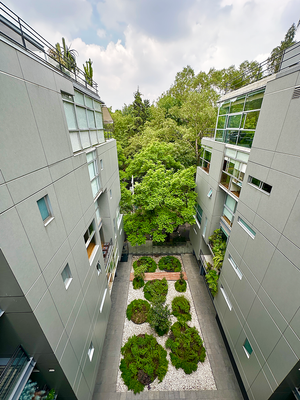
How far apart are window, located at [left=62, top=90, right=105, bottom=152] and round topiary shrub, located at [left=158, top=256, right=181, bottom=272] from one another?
39.0ft

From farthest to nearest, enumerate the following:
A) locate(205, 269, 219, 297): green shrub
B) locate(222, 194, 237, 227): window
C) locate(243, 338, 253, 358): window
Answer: locate(205, 269, 219, 297): green shrub
locate(222, 194, 237, 227): window
locate(243, 338, 253, 358): window

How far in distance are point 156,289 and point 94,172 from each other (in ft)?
33.5

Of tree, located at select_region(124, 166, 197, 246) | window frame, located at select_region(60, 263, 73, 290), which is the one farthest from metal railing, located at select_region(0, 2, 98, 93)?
tree, located at select_region(124, 166, 197, 246)

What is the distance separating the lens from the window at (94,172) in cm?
936

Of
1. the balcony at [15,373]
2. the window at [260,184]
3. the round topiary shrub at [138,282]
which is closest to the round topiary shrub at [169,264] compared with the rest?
the round topiary shrub at [138,282]

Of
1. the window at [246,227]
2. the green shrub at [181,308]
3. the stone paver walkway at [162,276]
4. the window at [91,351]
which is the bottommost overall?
the stone paver walkway at [162,276]

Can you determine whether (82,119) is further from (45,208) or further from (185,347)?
(185,347)

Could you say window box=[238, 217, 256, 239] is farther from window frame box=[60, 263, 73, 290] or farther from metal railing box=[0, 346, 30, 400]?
metal railing box=[0, 346, 30, 400]

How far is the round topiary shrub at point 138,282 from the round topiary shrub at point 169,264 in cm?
215

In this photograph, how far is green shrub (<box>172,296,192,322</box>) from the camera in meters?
12.1

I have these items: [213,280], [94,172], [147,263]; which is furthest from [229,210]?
[147,263]

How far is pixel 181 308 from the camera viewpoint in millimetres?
12625

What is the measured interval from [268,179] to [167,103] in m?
30.3

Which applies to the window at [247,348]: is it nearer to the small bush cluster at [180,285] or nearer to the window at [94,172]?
the small bush cluster at [180,285]
